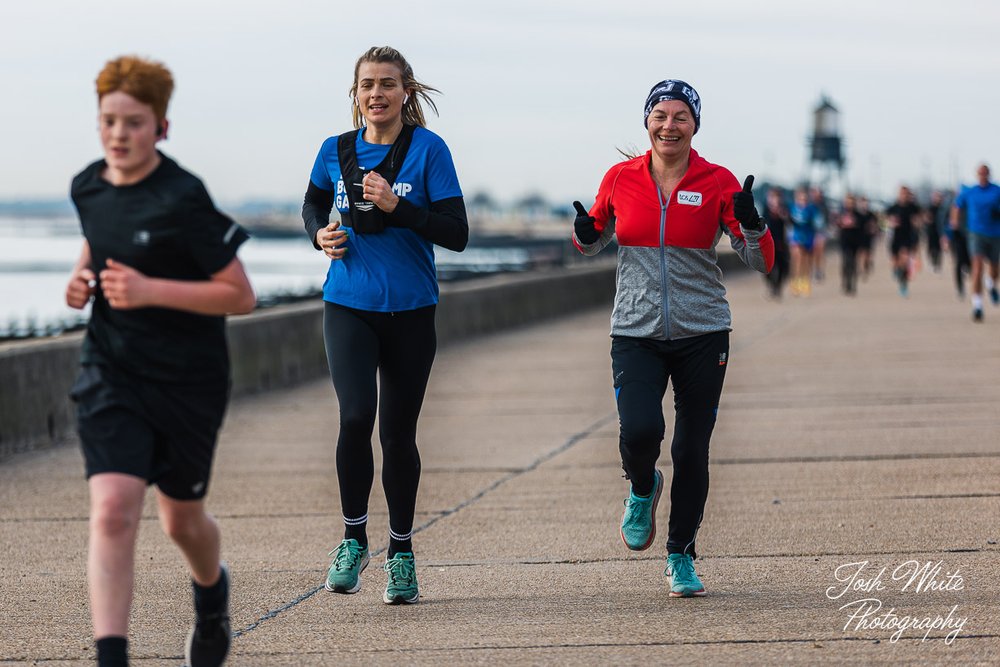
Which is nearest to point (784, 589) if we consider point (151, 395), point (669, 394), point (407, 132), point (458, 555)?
point (458, 555)

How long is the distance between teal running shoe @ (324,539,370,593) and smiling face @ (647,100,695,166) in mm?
1803

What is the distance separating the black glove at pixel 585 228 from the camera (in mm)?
6066

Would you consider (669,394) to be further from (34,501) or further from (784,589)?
(784,589)

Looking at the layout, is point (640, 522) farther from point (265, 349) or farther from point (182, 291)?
point (265, 349)

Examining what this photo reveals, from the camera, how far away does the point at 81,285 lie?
4246 mm

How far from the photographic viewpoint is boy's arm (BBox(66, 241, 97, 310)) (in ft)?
13.9

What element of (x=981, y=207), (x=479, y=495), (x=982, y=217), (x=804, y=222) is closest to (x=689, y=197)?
(x=479, y=495)

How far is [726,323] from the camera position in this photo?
237 inches

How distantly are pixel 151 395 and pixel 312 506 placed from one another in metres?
4.27

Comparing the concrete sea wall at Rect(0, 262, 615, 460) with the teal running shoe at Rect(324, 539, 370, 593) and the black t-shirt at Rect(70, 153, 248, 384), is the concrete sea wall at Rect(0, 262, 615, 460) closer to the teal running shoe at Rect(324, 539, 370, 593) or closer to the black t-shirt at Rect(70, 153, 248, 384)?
the teal running shoe at Rect(324, 539, 370, 593)

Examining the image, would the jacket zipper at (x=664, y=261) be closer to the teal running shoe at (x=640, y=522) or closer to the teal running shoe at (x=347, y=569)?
the teal running shoe at (x=640, y=522)

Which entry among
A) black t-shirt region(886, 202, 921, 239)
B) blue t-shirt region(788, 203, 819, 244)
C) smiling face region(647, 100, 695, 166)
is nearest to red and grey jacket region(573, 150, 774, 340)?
smiling face region(647, 100, 695, 166)

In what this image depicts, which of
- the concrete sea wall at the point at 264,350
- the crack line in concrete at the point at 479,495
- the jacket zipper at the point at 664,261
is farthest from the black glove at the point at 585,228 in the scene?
the concrete sea wall at the point at 264,350

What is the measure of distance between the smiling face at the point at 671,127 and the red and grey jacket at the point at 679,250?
10 centimetres
